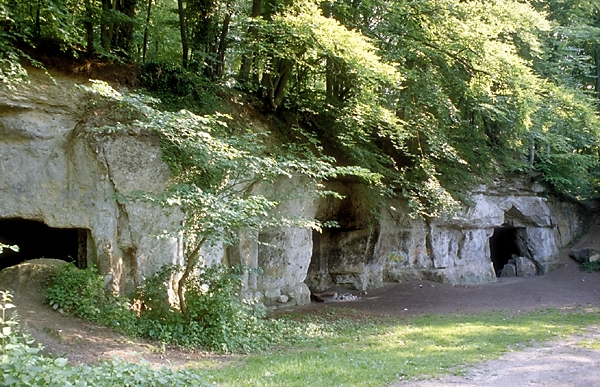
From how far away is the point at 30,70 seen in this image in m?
9.40

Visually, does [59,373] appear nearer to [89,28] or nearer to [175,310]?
[175,310]

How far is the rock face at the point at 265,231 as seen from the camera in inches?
373

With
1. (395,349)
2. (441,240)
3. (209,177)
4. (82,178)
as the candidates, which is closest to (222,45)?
(209,177)

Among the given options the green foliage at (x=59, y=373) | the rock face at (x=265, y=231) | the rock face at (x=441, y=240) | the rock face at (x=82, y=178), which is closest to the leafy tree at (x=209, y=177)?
the rock face at (x=265, y=231)

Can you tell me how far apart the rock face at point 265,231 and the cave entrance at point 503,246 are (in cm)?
7

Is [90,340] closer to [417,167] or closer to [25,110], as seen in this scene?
A: [25,110]

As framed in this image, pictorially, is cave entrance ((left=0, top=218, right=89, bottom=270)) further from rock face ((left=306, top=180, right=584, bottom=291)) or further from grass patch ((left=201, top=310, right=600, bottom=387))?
rock face ((left=306, top=180, right=584, bottom=291))

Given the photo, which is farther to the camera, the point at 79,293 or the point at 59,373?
the point at 79,293

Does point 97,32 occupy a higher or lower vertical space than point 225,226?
higher

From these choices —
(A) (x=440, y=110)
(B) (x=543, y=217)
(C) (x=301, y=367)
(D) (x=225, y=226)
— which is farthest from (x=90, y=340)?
(B) (x=543, y=217)

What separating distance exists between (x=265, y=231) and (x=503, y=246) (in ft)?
52.0

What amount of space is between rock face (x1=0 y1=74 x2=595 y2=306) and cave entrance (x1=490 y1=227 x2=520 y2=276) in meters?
0.07

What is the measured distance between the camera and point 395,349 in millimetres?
8578

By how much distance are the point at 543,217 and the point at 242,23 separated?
1663 centimetres
